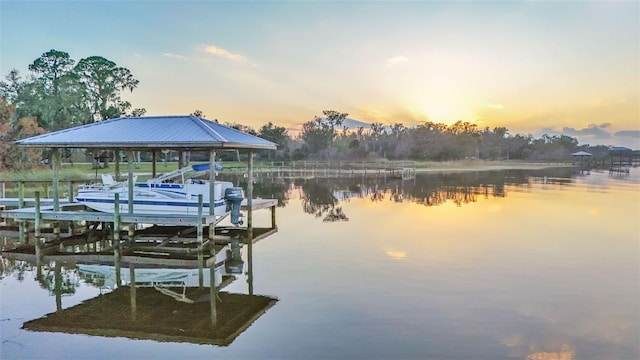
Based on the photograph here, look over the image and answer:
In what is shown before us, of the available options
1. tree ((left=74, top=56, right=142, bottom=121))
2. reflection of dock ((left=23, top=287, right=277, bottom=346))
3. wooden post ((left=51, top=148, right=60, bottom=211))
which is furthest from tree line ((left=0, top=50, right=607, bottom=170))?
reflection of dock ((left=23, top=287, right=277, bottom=346))

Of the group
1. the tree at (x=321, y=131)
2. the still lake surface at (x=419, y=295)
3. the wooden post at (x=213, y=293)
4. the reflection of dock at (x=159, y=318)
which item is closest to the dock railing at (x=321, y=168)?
the tree at (x=321, y=131)

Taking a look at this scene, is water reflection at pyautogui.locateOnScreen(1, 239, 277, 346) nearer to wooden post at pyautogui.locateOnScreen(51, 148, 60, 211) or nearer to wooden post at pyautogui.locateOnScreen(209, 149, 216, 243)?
wooden post at pyautogui.locateOnScreen(209, 149, 216, 243)

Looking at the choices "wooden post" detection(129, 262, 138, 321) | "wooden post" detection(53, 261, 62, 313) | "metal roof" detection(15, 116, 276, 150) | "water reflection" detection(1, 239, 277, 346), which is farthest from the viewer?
"metal roof" detection(15, 116, 276, 150)

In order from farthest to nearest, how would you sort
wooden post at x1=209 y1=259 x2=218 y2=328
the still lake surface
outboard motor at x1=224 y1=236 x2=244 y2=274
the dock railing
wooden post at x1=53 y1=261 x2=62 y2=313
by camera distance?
the dock railing → outboard motor at x1=224 y1=236 x2=244 y2=274 → wooden post at x1=53 y1=261 x2=62 y2=313 → wooden post at x1=209 y1=259 x2=218 y2=328 → the still lake surface

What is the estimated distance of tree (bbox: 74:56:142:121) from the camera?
147 feet

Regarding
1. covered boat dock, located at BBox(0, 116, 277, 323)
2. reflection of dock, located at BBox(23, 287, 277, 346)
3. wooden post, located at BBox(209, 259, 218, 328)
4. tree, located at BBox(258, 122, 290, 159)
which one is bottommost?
reflection of dock, located at BBox(23, 287, 277, 346)

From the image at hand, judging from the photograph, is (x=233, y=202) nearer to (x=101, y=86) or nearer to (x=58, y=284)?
(x=58, y=284)

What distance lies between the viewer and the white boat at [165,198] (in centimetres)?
1373

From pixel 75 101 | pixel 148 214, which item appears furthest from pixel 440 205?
pixel 75 101

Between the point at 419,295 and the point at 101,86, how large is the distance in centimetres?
4305

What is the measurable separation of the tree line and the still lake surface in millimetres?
7115

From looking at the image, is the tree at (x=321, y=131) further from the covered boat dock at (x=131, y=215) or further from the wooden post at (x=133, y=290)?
the wooden post at (x=133, y=290)

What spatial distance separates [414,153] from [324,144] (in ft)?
46.6

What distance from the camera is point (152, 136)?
1273 cm
